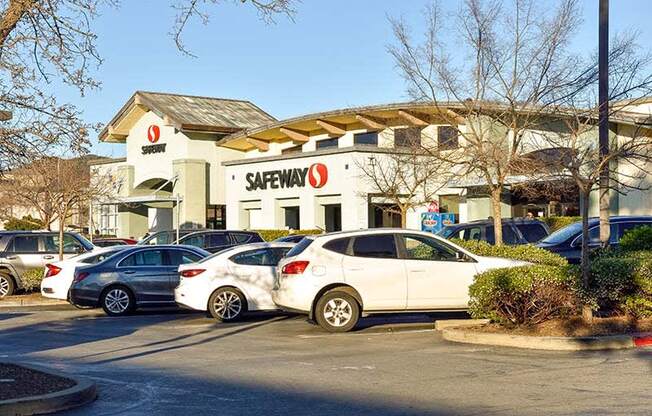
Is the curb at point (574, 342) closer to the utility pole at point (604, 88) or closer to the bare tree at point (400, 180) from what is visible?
the utility pole at point (604, 88)

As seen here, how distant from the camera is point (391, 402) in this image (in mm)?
9453

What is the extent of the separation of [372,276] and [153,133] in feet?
134

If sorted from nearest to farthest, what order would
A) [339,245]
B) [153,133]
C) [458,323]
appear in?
[458,323] → [339,245] → [153,133]

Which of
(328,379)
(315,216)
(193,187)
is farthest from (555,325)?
(193,187)

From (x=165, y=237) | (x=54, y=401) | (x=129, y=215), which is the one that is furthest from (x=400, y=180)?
(x=129, y=215)

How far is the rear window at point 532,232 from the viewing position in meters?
23.2

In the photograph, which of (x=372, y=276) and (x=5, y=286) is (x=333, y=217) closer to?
(x=5, y=286)

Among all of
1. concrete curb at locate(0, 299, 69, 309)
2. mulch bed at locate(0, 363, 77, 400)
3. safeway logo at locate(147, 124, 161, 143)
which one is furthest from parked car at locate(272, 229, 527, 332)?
safeway logo at locate(147, 124, 161, 143)

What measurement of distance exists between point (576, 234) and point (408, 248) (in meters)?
5.89

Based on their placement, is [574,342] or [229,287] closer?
[574,342]

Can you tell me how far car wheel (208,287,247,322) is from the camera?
1822 cm

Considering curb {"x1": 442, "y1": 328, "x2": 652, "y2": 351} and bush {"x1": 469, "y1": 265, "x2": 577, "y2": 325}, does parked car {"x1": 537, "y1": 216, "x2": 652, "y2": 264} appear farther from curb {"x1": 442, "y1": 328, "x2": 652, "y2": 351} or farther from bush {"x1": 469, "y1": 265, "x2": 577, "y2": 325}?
curb {"x1": 442, "y1": 328, "x2": 652, "y2": 351}

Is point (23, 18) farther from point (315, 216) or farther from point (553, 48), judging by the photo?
point (315, 216)

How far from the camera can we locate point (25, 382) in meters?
9.87
